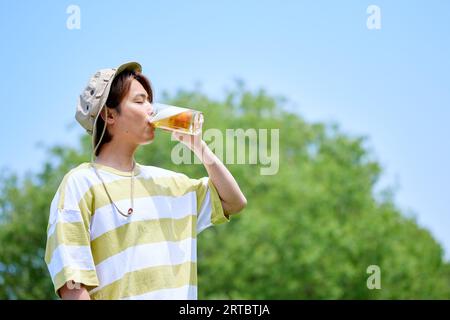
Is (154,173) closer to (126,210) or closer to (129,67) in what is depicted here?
(126,210)

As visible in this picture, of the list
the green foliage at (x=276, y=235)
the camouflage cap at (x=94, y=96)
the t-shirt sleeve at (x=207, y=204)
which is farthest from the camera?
the green foliage at (x=276, y=235)

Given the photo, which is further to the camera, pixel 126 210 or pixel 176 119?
pixel 176 119

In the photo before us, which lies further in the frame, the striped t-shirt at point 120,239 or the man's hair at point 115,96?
the man's hair at point 115,96

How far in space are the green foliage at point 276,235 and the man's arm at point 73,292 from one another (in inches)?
755

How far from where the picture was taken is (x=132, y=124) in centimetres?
299

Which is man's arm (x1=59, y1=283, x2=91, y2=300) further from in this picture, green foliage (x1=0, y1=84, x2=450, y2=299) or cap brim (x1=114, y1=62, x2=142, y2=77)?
green foliage (x1=0, y1=84, x2=450, y2=299)

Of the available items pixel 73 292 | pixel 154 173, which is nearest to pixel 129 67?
pixel 154 173

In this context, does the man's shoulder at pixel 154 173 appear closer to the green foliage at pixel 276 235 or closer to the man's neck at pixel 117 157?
the man's neck at pixel 117 157

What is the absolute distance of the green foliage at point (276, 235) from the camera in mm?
23156

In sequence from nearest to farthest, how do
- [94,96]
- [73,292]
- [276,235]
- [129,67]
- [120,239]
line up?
[73,292] < [120,239] < [94,96] < [129,67] < [276,235]

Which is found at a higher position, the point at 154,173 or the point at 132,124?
the point at 132,124

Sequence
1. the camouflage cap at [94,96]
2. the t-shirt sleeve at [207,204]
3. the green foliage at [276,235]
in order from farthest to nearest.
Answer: the green foliage at [276,235]
the t-shirt sleeve at [207,204]
the camouflage cap at [94,96]

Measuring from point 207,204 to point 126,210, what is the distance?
365mm

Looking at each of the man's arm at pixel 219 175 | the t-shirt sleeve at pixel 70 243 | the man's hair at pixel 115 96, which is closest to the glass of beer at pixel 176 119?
the man's arm at pixel 219 175
